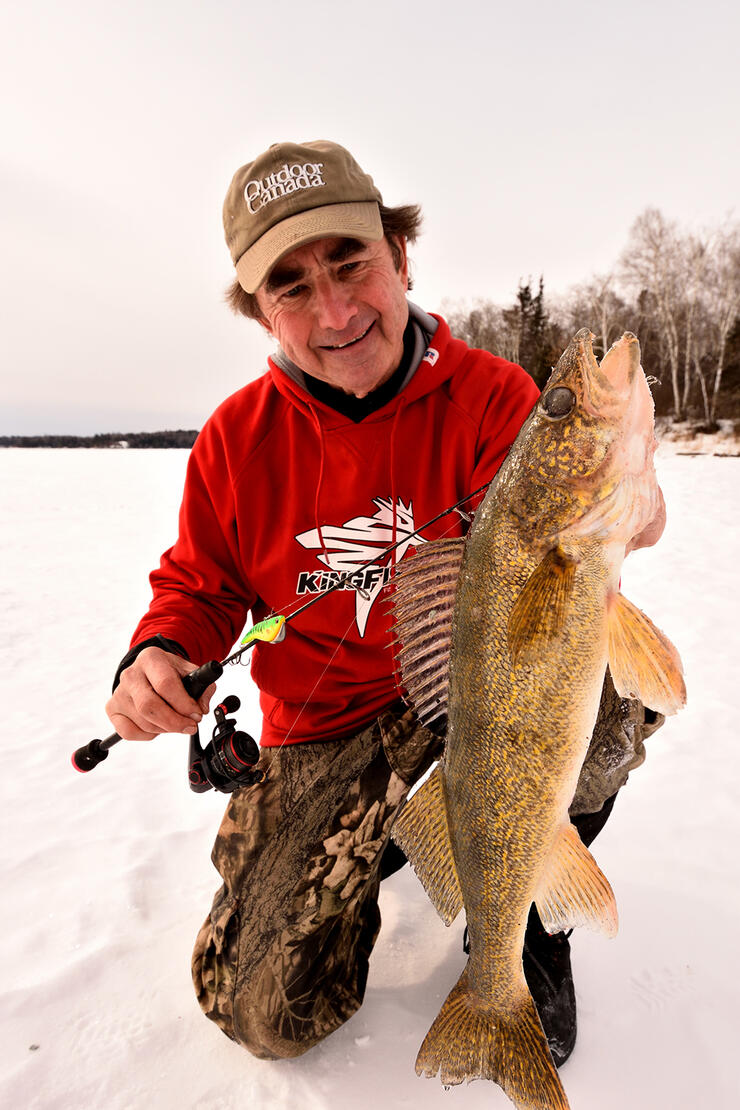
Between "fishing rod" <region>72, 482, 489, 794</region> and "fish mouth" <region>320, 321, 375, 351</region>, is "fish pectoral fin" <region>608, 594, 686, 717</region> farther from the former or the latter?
"fish mouth" <region>320, 321, 375, 351</region>

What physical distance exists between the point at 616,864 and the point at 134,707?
6.57 ft

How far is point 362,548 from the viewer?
249 cm

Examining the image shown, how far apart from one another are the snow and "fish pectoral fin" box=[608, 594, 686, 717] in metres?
1.20

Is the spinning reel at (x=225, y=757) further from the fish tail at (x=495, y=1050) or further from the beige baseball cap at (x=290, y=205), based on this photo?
the beige baseball cap at (x=290, y=205)

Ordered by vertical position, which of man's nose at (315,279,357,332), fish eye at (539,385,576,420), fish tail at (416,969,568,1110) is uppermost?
man's nose at (315,279,357,332)

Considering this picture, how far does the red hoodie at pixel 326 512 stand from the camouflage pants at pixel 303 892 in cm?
24

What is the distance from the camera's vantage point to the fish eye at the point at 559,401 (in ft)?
4.70

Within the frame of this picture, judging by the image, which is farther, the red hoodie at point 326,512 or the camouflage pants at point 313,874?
the red hoodie at point 326,512

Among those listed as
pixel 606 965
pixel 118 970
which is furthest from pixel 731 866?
pixel 118 970

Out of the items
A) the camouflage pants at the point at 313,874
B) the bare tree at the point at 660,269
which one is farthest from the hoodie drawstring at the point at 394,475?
the bare tree at the point at 660,269

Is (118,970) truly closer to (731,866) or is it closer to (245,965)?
(245,965)

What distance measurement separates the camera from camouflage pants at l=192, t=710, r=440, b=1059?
2012 millimetres

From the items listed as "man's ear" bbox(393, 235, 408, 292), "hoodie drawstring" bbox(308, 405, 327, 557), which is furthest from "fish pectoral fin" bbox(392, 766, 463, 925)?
"man's ear" bbox(393, 235, 408, 292)

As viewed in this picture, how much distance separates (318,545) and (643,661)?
54.3 inches
